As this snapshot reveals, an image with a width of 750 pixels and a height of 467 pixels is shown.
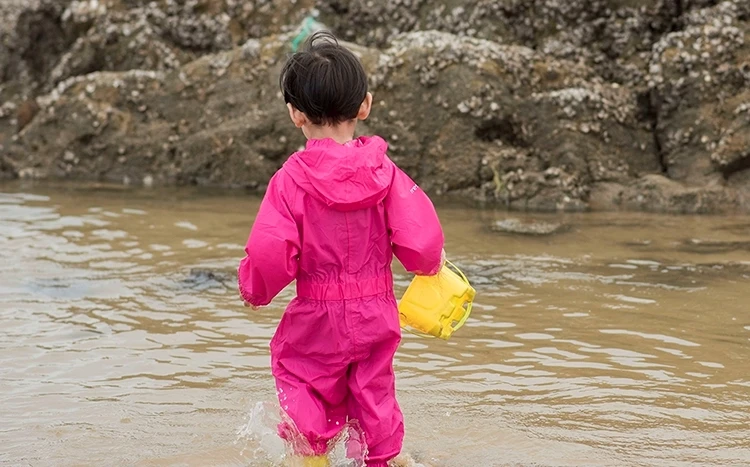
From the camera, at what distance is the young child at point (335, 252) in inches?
143

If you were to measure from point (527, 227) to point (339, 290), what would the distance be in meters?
5.17

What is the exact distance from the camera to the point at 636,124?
10336 mm

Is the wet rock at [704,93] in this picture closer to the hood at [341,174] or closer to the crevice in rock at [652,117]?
the crevice in rock at [652,117]

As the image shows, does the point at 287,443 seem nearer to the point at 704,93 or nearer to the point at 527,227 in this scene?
the point at 527,227

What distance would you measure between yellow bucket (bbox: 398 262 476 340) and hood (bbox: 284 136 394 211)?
0.41 metres

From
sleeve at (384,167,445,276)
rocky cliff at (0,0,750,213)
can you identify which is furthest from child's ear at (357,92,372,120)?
rocky cliff at (0,0,750,213)

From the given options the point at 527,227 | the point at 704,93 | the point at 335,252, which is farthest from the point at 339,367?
the point at 704,93

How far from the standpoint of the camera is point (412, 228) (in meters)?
3.68

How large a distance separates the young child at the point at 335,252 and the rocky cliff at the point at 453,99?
6167mm

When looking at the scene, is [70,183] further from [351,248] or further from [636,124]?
[351,248]

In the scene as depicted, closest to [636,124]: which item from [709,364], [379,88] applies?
[379,88]

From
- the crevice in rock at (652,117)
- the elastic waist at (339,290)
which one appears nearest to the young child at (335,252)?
the elastic waist at (339,290)

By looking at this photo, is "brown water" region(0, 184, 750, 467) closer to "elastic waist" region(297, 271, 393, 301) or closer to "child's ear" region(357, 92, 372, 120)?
"elastic waist" region(297, 271, 393, 301)

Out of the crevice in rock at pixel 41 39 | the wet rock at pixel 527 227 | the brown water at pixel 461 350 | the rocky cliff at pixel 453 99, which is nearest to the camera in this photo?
the brown water at pixel 461 350
